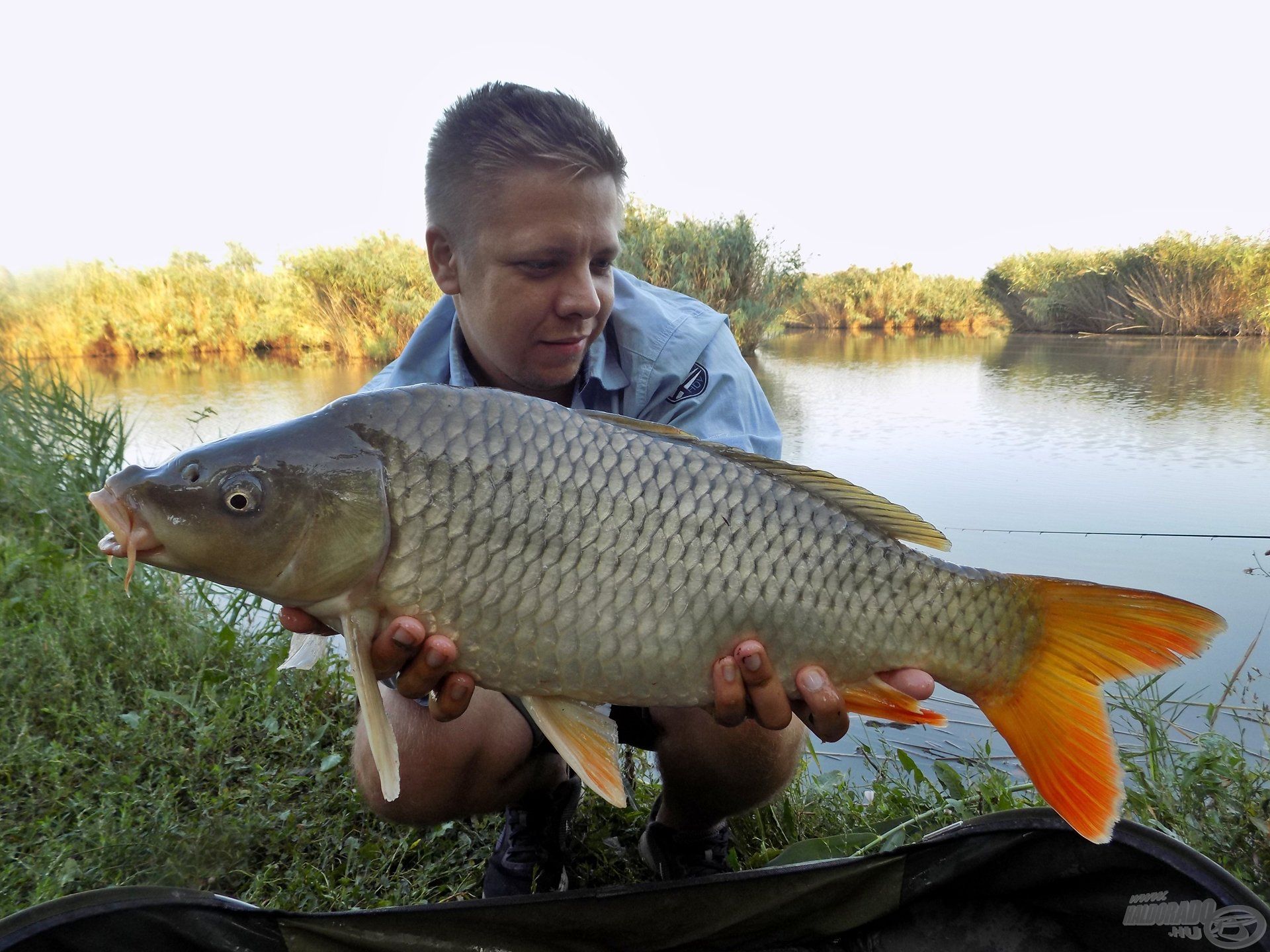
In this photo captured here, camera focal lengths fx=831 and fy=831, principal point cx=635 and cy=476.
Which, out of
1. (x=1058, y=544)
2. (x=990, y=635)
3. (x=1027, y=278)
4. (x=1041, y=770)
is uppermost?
(x=1027, y=278)

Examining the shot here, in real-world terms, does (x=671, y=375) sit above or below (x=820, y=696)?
above

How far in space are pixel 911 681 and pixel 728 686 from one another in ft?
0.71

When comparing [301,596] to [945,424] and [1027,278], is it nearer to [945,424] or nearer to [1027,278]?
[945,424]

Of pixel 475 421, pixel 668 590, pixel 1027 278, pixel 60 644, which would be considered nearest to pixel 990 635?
pixel 668 590

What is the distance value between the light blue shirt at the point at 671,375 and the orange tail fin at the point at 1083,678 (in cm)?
59

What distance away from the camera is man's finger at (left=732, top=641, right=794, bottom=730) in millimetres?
938

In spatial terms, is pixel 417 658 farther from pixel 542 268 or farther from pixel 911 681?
pixel 542 268

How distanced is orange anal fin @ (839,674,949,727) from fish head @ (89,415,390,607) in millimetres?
568

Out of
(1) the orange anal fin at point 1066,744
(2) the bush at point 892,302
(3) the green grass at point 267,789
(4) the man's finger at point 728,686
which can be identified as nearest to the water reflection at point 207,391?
(3) the green grass at point 267,789

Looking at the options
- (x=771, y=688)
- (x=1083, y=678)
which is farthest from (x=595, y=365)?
(x=1083, y=678)

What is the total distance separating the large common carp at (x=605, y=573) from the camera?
0.87m

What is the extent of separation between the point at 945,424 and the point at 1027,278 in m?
8.38

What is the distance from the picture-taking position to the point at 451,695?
3.23 feet

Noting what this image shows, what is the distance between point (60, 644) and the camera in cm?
184
